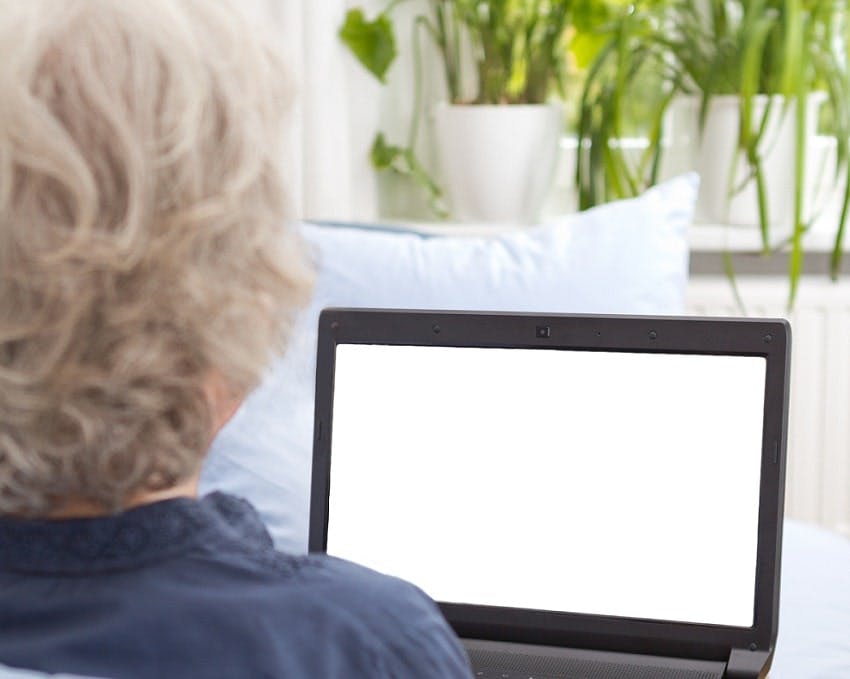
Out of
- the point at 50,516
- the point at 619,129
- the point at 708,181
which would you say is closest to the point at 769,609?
the point at 50,516

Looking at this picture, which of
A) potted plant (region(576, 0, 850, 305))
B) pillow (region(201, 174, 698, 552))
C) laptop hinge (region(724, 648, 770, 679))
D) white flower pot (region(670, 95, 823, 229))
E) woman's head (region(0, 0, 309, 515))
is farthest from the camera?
white flower pot (region(670, 95, 823, 229))

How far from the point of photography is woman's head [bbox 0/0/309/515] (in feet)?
1.63

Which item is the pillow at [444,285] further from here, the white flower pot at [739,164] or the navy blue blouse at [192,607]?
the navy blue blouse at [192,607]

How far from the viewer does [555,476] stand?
3.10 feet

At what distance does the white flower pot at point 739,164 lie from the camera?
202cm

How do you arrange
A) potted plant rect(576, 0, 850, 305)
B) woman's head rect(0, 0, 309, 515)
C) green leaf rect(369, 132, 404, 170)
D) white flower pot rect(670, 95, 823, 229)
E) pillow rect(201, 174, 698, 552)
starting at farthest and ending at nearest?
green leaf rect(369, 132, 404, 170) < white flower pot rect(670, 95, 823, 229) < potted plant rect(576, 0, 850, 305) < pillow rect(201, 174, 698, 552) < woman's head rect(0, 0, 309, 515)

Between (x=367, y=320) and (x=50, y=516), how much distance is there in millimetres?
440

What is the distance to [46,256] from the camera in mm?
497

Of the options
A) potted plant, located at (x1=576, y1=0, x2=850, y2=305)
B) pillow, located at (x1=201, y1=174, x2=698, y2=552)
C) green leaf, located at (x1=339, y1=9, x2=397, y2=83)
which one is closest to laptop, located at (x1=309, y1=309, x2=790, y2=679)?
pillow, located at (x1=201, y1=174, x2=698, y2=552)

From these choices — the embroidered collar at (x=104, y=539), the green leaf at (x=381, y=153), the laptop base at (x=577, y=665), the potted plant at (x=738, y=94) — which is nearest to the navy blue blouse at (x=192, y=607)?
the embroidered collar at (x=104, y=539)

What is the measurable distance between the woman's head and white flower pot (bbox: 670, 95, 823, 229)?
5.14ft

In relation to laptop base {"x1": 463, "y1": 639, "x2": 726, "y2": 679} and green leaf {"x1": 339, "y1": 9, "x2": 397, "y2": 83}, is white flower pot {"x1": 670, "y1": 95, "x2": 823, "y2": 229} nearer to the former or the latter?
green leaf {"x1": 339, "y1": 9, "x2": 397, "y2": 83}

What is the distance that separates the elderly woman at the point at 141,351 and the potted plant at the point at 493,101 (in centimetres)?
152

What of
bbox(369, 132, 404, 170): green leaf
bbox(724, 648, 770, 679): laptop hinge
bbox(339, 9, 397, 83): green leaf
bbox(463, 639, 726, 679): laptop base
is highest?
bbox(339, 9, 397, 83): green leaf
